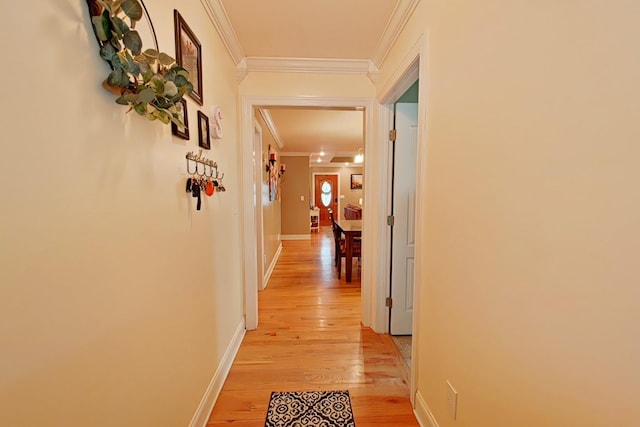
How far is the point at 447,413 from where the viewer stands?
1249 millimetres

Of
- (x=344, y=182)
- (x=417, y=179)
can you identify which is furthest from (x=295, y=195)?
(x=417, y=179)

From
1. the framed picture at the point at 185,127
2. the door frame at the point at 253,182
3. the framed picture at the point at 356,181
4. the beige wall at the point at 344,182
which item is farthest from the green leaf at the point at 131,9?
the framed picture at the point at 356,181

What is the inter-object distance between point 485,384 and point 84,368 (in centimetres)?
124

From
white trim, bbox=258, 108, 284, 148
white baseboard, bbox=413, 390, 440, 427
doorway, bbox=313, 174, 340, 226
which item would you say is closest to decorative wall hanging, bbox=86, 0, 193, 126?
white baseboard, bbox=413, 390, 440, 427

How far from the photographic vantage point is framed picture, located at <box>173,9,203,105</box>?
4.11 feet

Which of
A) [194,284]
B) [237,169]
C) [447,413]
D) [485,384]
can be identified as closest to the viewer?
[485,384]

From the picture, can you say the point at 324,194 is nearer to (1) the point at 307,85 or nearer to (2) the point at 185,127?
(1) the point at 307,85

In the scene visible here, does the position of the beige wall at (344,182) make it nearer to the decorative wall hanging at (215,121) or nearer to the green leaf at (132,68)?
Result: the decorative wall hanging at (215,121)

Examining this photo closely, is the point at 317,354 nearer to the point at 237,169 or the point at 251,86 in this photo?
the point at 237,169

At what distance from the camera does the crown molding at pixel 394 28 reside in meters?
1.61

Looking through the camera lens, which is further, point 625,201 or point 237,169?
point 237,169

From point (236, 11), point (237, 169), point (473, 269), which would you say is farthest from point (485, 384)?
point (236, 11)

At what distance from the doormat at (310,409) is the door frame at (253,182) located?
3.11ft

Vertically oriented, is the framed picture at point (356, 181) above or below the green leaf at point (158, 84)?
above
